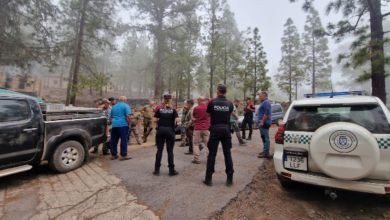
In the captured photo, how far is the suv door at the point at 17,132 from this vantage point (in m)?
3.19

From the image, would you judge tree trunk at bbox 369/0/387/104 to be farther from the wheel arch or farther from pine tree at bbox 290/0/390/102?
the wheel arch

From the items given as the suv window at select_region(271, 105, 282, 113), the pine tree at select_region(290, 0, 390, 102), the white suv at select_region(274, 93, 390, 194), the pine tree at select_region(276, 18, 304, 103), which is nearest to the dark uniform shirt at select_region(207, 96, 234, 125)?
the white suv at select_region(274, 93, 390, 194)

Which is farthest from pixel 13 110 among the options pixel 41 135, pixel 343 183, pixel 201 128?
pixel 343 183

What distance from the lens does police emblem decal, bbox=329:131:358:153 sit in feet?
7.52

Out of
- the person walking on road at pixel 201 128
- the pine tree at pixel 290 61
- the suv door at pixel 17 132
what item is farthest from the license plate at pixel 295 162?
the pine tree at pixel 290 61

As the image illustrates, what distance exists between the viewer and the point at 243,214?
8.34 feet

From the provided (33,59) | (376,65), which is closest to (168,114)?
(376,65)

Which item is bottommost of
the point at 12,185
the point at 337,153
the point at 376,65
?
the point at 12,185

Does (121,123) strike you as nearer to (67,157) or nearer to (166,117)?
(67,157)

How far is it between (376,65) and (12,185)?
1003 centimetres

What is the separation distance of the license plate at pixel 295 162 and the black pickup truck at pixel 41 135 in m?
4.46

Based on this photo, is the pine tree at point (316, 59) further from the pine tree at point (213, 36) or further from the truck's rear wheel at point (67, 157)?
the truck's rear wheel at point (67, 157)

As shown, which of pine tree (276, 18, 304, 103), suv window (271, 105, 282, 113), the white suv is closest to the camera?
the white suv

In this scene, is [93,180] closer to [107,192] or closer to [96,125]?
[107,192]
